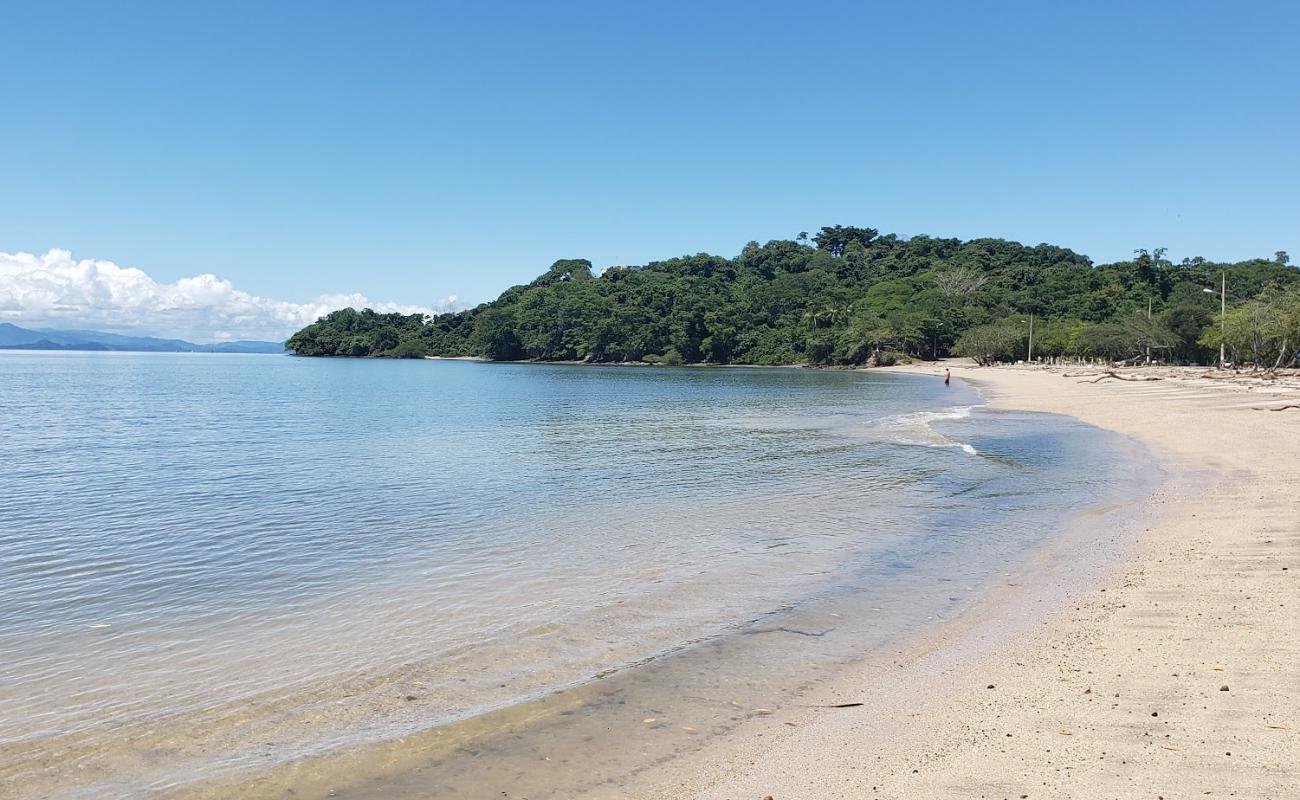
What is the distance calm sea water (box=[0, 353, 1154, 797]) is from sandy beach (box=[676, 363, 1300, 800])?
5.89 feet

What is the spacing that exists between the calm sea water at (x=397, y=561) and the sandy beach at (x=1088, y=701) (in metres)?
1.80

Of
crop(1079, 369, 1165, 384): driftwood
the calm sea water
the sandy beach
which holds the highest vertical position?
crop(1079, 369, 1165, 384): driftwood

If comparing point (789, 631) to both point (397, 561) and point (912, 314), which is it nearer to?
point (397, 561)

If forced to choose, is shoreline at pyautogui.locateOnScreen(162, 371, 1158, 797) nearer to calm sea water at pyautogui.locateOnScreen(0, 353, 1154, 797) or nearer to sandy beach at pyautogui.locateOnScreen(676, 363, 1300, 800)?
sandy beach at pyautogui.locateOnScreen(676, 363, 1300, 800)

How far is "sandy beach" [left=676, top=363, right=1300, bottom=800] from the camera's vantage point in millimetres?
4922

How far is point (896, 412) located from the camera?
45.4 m

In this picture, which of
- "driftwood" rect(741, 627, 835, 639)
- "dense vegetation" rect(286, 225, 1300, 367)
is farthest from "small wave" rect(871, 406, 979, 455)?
"dense vegetation" rect(286, 225, 1300, 367)

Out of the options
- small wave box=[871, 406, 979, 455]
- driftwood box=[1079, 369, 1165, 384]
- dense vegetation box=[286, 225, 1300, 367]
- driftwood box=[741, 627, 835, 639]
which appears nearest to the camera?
driftwood box=[741, 627, 835, 639]

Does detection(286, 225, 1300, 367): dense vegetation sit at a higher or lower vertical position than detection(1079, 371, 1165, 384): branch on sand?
higher

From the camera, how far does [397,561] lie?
481 inches

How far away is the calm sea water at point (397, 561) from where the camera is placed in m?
6.83

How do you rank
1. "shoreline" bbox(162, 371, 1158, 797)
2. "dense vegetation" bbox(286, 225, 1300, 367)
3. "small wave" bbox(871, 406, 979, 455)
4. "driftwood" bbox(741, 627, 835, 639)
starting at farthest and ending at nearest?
"dense vegetation" bbox(286, 225, 1300, 367), "small wave" bbox(871, 406, 979, 455), "driftwood" bbox(741, 627, 835, 639), "shoreline" bbox(162, 371, 1158, 797)

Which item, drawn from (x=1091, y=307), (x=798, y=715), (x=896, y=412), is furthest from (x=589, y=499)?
(x=1091, y=307)

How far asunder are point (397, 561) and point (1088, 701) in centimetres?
971
